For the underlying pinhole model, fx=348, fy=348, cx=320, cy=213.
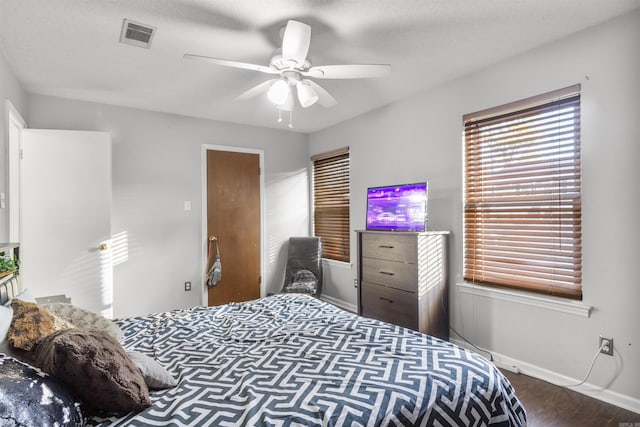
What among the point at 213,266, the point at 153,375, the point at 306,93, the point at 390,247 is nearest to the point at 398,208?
the point at 390,247

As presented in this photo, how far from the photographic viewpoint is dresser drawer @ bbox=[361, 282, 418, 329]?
116 inches

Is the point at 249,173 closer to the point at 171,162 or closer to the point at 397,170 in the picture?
the point at 171,162

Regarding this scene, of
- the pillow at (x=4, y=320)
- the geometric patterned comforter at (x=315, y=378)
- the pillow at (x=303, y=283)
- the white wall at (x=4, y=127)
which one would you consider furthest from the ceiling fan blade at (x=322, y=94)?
the pillow at (x=303, y=283)

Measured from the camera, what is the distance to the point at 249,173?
15.0 feet

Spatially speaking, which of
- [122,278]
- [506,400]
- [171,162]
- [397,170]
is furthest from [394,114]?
[122,278]

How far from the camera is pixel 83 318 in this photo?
1781 millimetres

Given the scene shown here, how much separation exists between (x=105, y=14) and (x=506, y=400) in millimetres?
2905

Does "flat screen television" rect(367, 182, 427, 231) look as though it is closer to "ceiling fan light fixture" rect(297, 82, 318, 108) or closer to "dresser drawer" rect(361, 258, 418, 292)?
"dresser drawer" rect(361, 258, 418, 292)

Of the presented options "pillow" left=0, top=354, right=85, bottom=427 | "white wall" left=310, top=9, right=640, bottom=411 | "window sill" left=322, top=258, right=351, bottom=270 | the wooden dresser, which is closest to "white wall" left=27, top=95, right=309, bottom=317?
"window sill" left=322, top=258, right=351, bottom=270

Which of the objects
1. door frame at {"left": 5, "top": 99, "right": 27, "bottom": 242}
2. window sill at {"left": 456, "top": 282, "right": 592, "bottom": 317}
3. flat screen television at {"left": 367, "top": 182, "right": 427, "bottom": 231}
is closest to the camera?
window sill at {"left": 456, "top": 282, "right": 592, "bottom": 317}

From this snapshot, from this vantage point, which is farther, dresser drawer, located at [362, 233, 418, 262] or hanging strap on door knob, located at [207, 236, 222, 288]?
hanging strap on door knob, located at [207, 236, 222, 288]

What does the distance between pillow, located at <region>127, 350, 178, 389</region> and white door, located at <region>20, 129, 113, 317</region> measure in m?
2.34

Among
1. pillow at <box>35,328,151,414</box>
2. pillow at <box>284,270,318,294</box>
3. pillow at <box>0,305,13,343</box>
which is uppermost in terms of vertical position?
pillow at <box>0,305,13,343</box>

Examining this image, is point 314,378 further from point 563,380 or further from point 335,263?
point 335,263
